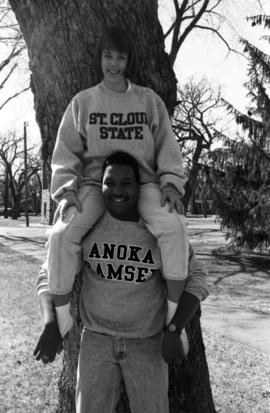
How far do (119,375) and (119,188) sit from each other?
82cm

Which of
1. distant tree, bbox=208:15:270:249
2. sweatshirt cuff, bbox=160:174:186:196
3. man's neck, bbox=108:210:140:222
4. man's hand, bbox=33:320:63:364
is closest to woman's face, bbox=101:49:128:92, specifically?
sweatshirt cuff, bbox=160:174:186:196

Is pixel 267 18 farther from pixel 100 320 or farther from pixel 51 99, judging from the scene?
pixel 100 320

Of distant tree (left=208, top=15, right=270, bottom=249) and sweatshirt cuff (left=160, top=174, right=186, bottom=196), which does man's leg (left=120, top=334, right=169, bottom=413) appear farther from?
distant tree (left=208, top=15, right=270, bottom=249)

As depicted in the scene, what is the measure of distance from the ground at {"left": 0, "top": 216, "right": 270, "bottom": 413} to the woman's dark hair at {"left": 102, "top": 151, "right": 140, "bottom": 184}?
2500mm

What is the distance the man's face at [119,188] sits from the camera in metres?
2.04

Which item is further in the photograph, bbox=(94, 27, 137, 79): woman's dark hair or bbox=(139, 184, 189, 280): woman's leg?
bbox=(94, 27, 137, 79): woman's dark hair

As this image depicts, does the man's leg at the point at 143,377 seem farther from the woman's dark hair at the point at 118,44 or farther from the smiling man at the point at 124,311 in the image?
the woman's dark hair at the point at 118,44

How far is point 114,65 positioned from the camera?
220 centimetres

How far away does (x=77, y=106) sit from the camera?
2291mm

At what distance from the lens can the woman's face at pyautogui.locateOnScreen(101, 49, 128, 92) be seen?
2.21m

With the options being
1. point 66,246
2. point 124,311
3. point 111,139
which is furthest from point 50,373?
point 111,139

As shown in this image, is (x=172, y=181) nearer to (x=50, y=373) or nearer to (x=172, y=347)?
(x=172, y=347)

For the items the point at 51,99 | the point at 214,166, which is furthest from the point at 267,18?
the point at 51,99

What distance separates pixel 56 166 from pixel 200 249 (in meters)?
15.0
